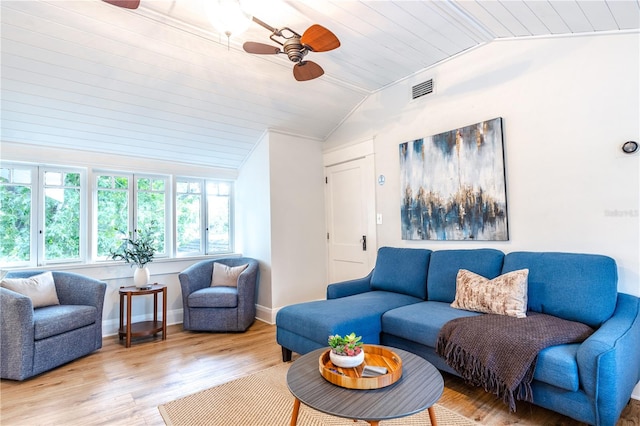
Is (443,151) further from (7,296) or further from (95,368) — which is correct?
(7,296)

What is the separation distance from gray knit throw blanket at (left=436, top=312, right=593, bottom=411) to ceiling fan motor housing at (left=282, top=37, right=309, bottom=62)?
2.16 meters

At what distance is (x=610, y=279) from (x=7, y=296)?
4.38 meters

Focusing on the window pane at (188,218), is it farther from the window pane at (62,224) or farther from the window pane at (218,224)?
the window pane at (62,224)

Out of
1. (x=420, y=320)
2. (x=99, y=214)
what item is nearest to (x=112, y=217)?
(x=99, y=214)

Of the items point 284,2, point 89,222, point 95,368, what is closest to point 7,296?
point 95,368

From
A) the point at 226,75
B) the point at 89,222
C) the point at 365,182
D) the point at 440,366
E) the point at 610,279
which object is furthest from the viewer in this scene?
the point at 365,182

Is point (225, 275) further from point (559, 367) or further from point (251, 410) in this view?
point (559, 367)

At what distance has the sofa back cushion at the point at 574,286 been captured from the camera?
216 cm

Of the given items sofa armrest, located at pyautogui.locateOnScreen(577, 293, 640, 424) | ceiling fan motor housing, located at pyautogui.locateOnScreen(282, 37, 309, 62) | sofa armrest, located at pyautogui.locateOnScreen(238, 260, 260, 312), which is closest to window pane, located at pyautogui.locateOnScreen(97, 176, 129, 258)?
sofa armrest, located at pyautogui.locateOnScreen(238, 260, 260, 312)

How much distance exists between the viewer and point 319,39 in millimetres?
2162

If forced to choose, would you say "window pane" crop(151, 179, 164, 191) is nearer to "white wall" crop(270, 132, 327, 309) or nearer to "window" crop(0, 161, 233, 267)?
"window" crop(0, 161, 233, 267)

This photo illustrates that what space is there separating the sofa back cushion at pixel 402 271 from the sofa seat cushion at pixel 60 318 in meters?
2.75

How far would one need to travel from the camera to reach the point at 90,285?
327 cm

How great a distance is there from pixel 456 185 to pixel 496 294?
46.2 inches
